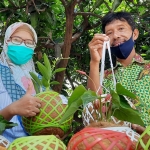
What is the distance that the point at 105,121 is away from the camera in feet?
2.34

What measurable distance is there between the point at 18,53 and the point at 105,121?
2.87ft

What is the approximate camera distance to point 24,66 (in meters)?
1.59

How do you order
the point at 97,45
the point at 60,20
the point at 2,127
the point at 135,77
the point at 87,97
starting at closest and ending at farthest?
the point at 87,97, the point at 2,127, the point at 97,45, the point at 135,77, the point at 60,20

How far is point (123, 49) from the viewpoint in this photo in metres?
1.38

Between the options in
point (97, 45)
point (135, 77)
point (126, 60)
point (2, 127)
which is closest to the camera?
point (2, 127)

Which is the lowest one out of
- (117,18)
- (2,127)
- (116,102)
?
(2,127)

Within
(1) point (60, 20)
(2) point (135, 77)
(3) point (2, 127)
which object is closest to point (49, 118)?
(3) point (2, 127)

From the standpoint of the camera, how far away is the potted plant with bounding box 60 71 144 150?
24.5 inches

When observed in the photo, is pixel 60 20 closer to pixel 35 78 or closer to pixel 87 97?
pixel 35 78

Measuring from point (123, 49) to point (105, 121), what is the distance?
2.35 feet

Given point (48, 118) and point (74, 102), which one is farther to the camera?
point (48, 118)

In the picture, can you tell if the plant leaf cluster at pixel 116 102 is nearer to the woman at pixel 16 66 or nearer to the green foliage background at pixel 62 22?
the woman at pixel 16 66

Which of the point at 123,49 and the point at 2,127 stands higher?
the point at 123,49

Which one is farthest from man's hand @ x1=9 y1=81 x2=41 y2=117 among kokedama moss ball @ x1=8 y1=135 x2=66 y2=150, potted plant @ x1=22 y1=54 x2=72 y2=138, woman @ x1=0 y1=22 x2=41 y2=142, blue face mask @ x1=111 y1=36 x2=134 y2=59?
blue face mask @ x1=111 y1=36 x2=134 y2=59
